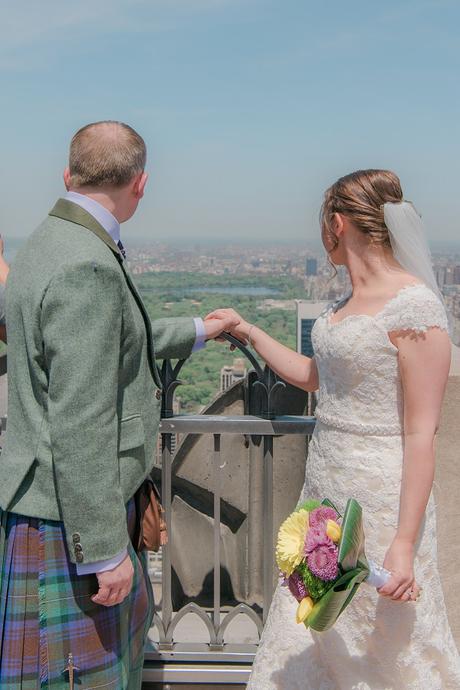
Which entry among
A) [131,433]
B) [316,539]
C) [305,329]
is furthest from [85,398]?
[305,329]

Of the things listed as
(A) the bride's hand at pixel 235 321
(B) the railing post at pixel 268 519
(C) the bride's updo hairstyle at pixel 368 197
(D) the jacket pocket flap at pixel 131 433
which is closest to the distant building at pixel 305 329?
(A) the bride's hand at pixel 235 321

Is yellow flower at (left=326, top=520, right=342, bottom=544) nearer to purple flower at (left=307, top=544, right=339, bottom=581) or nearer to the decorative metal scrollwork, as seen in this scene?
purple flower at (left=307, top=544, right=339, bottom=581)

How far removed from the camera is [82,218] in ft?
7.80

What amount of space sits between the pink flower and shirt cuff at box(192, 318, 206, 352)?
0.99 metres

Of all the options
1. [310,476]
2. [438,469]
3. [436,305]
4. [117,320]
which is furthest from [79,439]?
[438,469]

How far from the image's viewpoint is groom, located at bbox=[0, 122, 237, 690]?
2232mm

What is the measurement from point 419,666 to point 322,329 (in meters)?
1.21

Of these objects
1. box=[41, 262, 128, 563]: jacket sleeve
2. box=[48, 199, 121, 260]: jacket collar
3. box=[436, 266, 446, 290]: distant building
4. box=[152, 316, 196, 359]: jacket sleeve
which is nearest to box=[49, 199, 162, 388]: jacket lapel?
box=[48, 199, 121, 260]: jacket collar

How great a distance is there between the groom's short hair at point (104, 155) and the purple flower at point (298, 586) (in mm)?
1321

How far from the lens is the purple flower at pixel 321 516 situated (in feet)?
8.07

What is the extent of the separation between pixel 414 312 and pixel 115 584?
126 centimetres

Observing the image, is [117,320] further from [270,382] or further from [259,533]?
[259,533]

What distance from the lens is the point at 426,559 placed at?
271cm

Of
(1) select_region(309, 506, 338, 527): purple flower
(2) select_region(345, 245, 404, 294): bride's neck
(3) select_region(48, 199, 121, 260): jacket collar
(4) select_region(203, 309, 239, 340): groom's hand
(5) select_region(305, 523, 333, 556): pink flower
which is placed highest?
(3) select_region(48, 199, 121, 260): jacket collar
